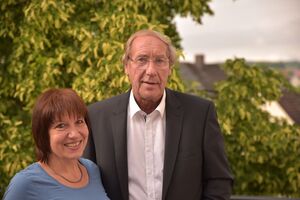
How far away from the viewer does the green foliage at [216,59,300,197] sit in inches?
284

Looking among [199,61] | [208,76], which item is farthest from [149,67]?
[199,61]

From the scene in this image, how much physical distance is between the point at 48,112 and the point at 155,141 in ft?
2.58

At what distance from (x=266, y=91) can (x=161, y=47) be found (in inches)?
183

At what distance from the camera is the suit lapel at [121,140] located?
10.1 feet

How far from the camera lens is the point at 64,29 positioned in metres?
6.73

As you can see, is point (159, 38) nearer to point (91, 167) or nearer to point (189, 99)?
point (189, 99)

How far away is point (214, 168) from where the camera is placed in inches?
122

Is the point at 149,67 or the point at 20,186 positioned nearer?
the point at 20,186

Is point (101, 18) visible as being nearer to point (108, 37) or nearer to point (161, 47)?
point (108, 37)

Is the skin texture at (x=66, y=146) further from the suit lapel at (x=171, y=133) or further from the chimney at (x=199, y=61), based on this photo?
the chimney at (x=199, y=61)

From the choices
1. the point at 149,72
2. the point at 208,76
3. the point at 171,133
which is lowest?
the point at 171,133

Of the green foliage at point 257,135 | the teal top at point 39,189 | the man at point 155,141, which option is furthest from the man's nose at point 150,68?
the green foliage at point 257,135

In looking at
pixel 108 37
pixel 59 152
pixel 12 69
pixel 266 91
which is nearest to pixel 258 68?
pixel 266 91

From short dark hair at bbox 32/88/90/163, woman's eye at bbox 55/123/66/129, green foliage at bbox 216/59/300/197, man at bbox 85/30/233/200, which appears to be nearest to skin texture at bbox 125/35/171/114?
man at bbox 85/30/233/200
